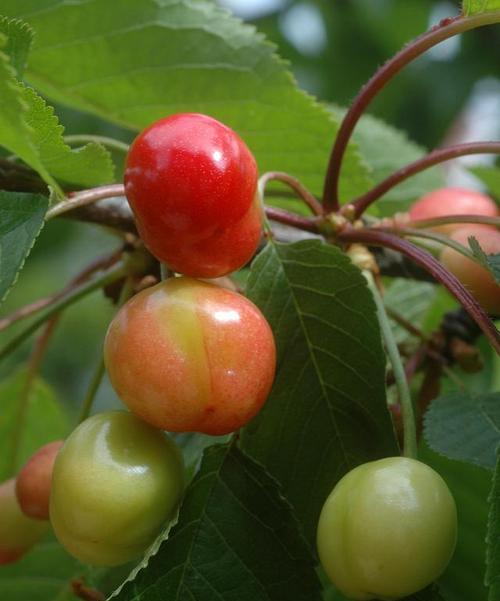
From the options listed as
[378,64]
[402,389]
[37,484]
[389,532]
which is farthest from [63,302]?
[378,64]

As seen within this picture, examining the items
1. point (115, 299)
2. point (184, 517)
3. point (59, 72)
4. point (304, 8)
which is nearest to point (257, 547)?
point (184, 517)

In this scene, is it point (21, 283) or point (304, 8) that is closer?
point (304, 8)

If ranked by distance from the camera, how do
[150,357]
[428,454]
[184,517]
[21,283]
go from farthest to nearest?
[21,283] → [428,454] → [184,517] → [150,357]

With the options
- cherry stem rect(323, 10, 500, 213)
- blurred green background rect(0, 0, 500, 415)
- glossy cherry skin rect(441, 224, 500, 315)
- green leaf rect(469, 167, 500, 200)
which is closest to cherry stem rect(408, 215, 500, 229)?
glossy cherry skin rect(441, 224, 500, 315)

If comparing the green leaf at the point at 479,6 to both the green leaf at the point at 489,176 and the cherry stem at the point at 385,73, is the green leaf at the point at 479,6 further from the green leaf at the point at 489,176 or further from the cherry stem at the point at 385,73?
the green leaf at the point at 489,176

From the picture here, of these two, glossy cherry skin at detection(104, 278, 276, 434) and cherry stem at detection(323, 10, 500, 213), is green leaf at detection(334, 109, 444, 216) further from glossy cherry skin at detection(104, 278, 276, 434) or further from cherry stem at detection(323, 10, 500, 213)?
glossy cherry skin at detection(104, 278, 276, 434)

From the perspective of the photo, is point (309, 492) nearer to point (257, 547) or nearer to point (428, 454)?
point (257, 547)

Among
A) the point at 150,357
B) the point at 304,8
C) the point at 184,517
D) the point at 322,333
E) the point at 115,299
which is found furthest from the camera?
the point at 304,8
